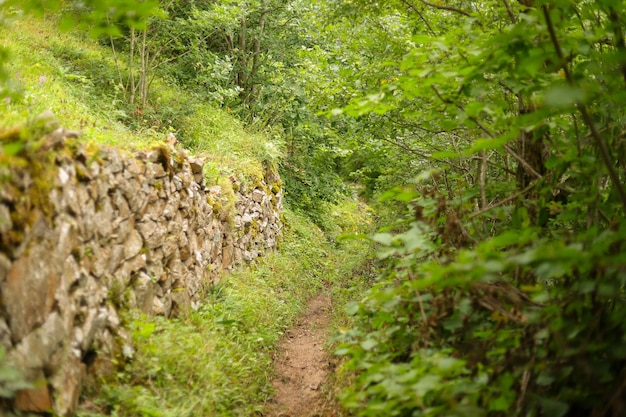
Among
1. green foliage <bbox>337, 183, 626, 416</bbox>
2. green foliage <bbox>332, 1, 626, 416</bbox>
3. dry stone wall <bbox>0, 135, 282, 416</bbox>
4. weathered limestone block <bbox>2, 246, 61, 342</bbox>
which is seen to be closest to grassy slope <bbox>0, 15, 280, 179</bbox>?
dry stone wall <bbox>0, 135, 282, 416</bbox>

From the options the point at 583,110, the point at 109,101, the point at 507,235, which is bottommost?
the point at 109,101

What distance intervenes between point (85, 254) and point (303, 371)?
13.1ft

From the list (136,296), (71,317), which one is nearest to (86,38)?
(136,296)

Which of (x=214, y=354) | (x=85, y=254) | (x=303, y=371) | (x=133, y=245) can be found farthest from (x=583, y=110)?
(x=303, y=371)

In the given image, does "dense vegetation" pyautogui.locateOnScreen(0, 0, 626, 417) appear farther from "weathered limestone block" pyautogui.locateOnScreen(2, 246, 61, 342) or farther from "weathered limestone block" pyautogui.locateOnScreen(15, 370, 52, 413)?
"weathered limestone block" pyautogui.locateOnScreen(15, 370, 52, 413)

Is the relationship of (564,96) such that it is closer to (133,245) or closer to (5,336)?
(5,336)

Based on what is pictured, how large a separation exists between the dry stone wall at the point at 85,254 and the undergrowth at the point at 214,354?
0.78 feet

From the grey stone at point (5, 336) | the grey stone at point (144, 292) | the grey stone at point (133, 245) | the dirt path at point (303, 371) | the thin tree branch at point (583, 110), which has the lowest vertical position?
the dirt path at point (303, 371)

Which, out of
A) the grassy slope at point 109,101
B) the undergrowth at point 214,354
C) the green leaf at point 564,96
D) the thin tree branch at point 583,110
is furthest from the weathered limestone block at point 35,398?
the thin tree branch at point 583,110

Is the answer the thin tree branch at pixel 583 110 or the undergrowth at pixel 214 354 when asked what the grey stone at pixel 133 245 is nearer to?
the undergrowth at pixel 214 354

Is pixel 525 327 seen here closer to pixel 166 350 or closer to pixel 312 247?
pixel 166 350

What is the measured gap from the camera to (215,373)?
5793mm

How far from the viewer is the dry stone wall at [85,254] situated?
143 inches

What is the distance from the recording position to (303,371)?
7.61 m
